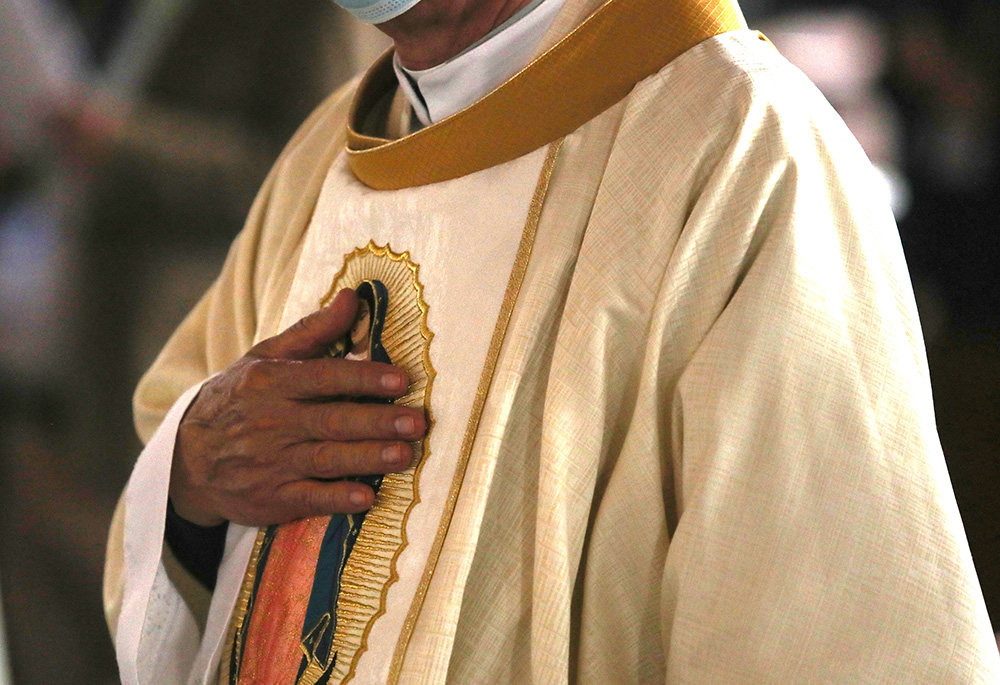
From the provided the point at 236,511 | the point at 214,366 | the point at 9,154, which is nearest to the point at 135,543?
the point at 236,511

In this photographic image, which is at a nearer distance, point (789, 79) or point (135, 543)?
point (789, 79)

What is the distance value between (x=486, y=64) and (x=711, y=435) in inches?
24.6

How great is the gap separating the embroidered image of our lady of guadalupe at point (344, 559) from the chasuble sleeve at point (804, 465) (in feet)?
1.10

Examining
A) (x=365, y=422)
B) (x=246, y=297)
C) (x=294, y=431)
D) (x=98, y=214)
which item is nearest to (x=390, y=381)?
(x=365, y=422)

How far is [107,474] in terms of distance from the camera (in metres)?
2.60

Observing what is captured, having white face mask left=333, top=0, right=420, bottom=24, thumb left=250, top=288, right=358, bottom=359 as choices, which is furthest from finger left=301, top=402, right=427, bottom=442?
white face mask left=333, top=0, right=420, bottom=24

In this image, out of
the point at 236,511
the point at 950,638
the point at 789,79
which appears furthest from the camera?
the point at 236,511

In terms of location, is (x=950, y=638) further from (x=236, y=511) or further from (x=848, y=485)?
(x=236, y=511)

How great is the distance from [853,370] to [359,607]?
1.99ft

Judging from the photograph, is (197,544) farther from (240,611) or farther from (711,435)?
(711,435)

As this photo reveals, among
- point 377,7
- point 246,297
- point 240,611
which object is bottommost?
point 240,611

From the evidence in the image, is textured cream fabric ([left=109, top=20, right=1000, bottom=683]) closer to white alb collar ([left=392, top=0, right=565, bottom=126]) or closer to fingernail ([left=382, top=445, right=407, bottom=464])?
fingernail ([left=382, top=445, right=407, bottom=464])

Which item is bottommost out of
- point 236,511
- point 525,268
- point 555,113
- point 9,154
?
point 236,511

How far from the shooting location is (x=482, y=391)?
1.11 m
